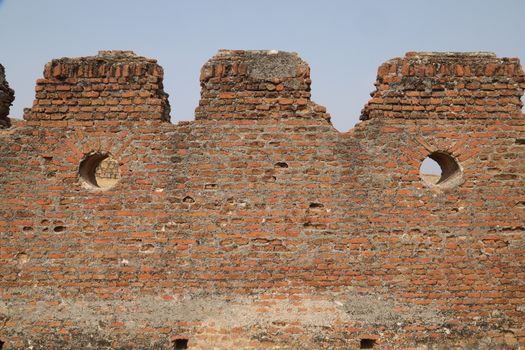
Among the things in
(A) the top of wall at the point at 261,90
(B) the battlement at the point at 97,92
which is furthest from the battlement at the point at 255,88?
(B) the battlement at the point at 97,92

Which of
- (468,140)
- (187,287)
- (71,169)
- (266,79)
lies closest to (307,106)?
(266,79)

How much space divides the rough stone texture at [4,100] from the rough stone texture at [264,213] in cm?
61

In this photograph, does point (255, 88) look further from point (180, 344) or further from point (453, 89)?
point (180, 344)

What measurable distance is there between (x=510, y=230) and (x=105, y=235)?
192 inches

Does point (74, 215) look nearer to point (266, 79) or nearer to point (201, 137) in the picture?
point (201, 137)

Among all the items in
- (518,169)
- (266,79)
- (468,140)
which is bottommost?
(518,169)

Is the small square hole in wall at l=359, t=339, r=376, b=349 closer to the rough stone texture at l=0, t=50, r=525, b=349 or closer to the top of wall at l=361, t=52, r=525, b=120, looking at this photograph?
the rough stone texture at l=0, t=50, r=525, b=349

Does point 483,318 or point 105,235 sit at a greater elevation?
point 105,235

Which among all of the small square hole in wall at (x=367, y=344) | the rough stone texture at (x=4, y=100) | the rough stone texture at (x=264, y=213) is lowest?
the small square hole in wall at (x=367, y=344)

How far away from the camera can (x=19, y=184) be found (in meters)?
5.09

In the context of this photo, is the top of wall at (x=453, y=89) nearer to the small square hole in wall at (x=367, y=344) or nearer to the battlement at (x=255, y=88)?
the battlement at (x=255, y=88)

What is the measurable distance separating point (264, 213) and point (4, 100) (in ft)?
12.4

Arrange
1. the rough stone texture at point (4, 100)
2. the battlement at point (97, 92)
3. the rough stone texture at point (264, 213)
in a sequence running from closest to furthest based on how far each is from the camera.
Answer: the rough stone texture at point (264, 213) < the battlement at point (97, 92) < the rough stone texture at point (4, 100)

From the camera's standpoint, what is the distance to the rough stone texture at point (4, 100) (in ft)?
18.1
